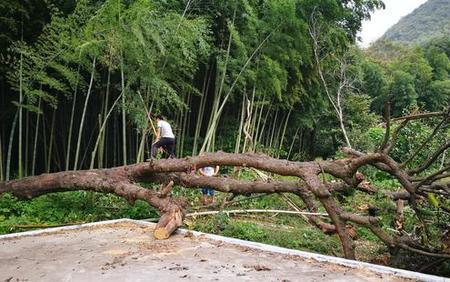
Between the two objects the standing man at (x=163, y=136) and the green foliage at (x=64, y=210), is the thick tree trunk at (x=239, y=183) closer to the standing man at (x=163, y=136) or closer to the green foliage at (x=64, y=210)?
the green foliage at (x=64, y=210)

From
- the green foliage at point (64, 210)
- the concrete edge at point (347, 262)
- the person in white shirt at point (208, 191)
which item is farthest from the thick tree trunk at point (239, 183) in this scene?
the person in white shirt at point (208, 191)

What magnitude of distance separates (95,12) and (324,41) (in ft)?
26.7

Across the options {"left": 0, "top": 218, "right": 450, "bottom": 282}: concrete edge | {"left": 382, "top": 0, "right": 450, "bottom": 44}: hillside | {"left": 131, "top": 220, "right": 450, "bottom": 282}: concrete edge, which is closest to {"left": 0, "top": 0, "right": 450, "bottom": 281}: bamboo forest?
{"left": 0, "top": 218, "right": 450, "bottom": 282}: concrete edge

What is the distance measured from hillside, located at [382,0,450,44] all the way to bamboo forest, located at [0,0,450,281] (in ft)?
183

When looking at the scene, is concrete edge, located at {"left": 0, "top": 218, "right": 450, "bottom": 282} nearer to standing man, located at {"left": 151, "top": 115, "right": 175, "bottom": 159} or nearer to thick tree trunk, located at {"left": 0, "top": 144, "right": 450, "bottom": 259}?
thick tree trunk, located at {"left": 0, "top": 144, "right": 450, "bottom": 259}

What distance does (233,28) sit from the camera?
1033cm

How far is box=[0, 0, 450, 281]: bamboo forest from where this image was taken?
609 cm

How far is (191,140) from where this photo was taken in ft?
42.8

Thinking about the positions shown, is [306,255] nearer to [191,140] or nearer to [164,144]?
[164,144]

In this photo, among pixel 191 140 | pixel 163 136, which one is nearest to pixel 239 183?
pixel 163 136

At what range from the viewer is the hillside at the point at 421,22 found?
6550cm

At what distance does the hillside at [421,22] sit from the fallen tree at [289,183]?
60630 millimetres

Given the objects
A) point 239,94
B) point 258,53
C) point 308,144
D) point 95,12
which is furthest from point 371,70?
point 95,12

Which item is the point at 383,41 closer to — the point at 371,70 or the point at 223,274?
the point at 371,70
